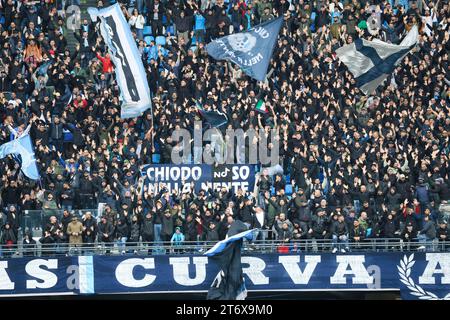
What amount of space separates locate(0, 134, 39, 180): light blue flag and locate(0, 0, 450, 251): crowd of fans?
0.26 metres

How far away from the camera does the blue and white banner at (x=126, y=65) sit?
30.3m

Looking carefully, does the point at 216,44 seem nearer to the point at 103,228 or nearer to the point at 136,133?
the point at 136,133

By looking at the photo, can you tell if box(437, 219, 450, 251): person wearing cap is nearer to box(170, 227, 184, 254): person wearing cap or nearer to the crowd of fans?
the crowd of fans

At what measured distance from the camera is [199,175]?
95.4 feet

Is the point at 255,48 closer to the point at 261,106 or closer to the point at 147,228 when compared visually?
the point at 261,106

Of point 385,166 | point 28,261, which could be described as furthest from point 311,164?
point 28,261

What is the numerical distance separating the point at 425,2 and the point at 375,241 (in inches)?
378

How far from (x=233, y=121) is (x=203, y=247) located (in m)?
4.29

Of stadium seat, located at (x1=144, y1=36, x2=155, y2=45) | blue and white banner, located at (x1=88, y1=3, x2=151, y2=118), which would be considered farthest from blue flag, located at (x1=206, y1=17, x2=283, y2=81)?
stadium seat, located at (x1=144, y1=36, x2=155, y2=45)

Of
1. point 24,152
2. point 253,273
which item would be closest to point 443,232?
point 253,273

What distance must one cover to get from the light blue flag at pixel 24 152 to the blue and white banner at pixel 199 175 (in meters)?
2.30

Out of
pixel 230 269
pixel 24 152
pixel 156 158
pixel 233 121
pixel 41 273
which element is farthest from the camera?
pixel 156 158

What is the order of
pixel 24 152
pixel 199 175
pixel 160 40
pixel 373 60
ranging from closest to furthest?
pixel 24 152 < pixel 199 175 < pixel 373 60 < pixel 160 40

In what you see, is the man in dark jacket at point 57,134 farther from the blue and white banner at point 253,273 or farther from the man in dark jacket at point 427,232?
the man in dark jacket at point 427,232
